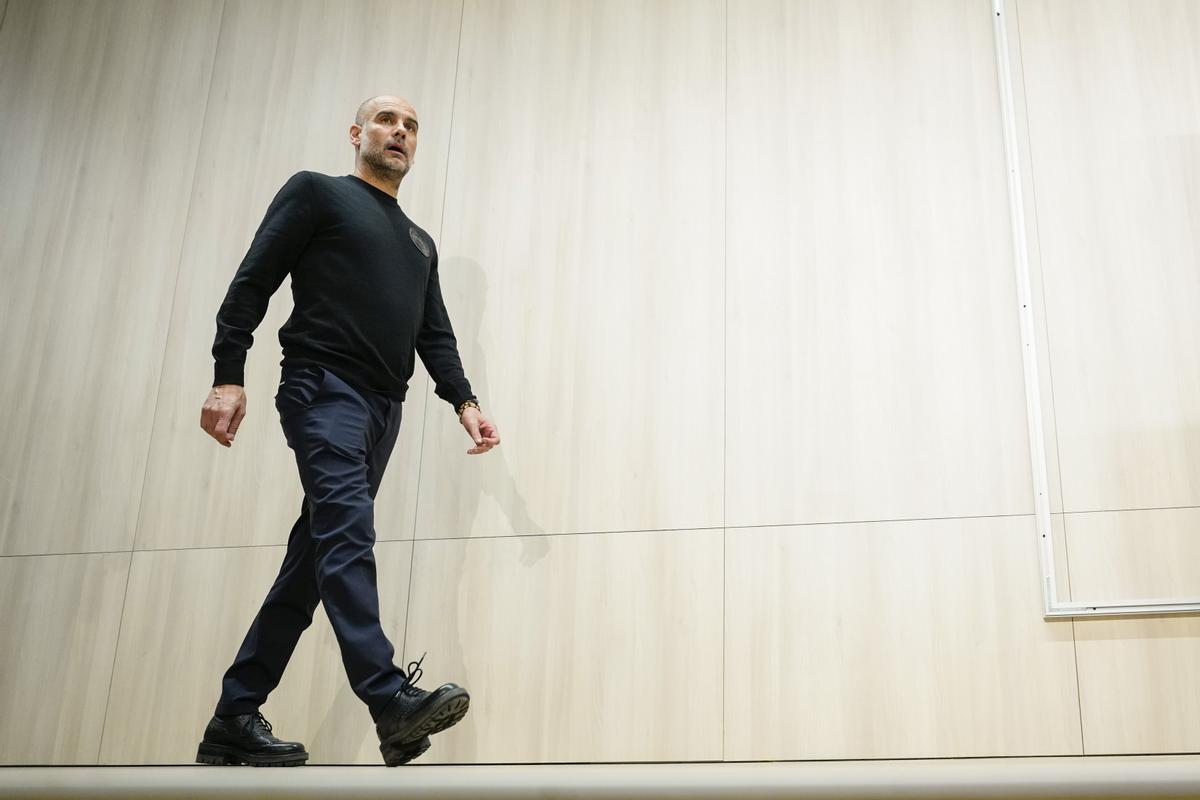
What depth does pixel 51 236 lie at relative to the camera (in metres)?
4.22

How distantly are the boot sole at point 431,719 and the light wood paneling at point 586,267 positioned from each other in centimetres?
125

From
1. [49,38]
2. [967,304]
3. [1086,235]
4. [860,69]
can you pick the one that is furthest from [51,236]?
[1086,235]

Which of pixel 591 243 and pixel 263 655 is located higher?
pixel 591 243

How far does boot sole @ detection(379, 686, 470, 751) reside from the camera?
6.83 ft

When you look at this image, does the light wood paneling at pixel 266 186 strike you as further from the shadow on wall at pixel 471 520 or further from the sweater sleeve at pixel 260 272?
the sweater sleeve at pixel 260 272

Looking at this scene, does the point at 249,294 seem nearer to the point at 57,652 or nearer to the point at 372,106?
the point at 372,106

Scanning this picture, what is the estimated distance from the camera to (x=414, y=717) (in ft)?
6.85

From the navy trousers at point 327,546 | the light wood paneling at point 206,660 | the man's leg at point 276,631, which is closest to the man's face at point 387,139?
the navy trousers at point 327,546

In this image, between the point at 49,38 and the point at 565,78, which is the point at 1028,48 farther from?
the point at 49,38

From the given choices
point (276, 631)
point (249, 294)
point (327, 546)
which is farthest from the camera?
point (249, 294)

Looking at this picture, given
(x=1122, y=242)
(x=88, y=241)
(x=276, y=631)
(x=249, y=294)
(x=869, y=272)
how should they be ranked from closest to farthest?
1. (x=276, y=631)
2. (x=249, y=294)
3. (x=1122, y=242)
4. (x=869, y=272)
5. (x=88, y=241)

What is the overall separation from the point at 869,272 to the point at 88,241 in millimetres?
2738

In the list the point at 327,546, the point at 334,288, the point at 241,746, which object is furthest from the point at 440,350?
the point at 241,746

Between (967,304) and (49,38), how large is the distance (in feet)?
11.8
